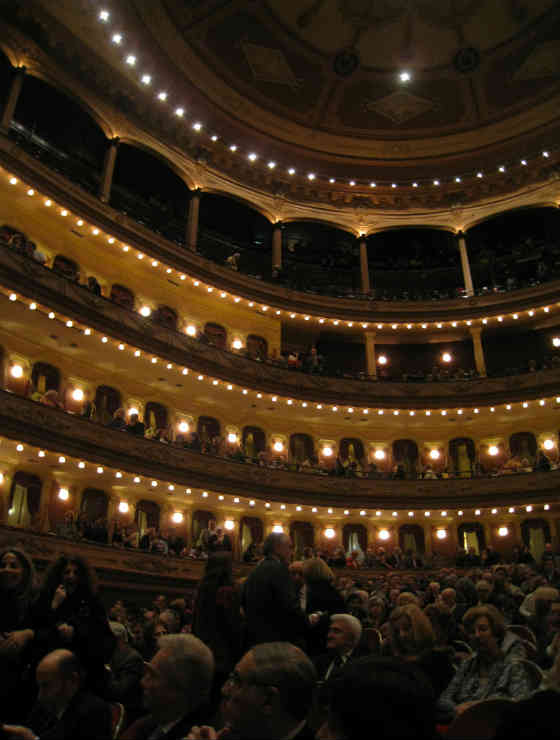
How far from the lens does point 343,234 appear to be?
31594 mm

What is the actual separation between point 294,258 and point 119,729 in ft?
90.2

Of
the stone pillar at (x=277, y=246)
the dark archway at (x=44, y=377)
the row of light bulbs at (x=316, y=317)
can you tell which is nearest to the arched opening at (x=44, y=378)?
the dark archway at (x=44, y=377)

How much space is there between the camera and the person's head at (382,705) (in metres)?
2.11

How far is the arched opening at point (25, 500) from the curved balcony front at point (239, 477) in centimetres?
202

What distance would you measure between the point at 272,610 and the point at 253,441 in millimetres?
19921

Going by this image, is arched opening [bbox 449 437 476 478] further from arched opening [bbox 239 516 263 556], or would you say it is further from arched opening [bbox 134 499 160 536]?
arched opening [bbox 134 499 160 536]

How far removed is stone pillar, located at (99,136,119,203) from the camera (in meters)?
22.9

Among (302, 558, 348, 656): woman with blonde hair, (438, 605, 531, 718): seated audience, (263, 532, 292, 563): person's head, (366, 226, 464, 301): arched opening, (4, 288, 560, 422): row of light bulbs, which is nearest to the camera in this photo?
(438, 605, 531, 718): seated audience

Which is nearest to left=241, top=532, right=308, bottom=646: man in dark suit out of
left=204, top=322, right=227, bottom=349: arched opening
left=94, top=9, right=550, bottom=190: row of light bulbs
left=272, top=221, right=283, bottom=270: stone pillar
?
left=204, top=322, right=227, bottom=349: arched opening

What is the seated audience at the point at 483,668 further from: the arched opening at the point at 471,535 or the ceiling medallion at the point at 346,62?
the ceiling medallion at the point at 346,62

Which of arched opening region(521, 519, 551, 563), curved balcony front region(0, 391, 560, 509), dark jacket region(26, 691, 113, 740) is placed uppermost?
curved balcony front region(0, 391, 560, 509)

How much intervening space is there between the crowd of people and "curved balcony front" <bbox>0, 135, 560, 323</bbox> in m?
16.2

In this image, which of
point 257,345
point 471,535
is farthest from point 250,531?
point 471,535

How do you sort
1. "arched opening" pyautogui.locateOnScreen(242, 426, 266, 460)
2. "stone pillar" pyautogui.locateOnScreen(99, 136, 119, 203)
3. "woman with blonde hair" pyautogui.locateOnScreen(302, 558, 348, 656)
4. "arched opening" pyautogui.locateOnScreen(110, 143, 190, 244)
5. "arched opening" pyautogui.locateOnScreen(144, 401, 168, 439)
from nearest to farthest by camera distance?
"woman with blonde hair" pyautogui.locateOnScreen(302, 558, 348, 656) < "arched opening" pyautogui.locateOnScreen(144, 401, 168, 439) < "stone pillar" pyautogui.locateOnScreen(99, 136, 119, 203) < "arched opening" pyautogui.locateOnScreen(242, 426, 266, 460) < "arched opening" pyautogui.locateOnScreen(110, 143, 190, 244)
